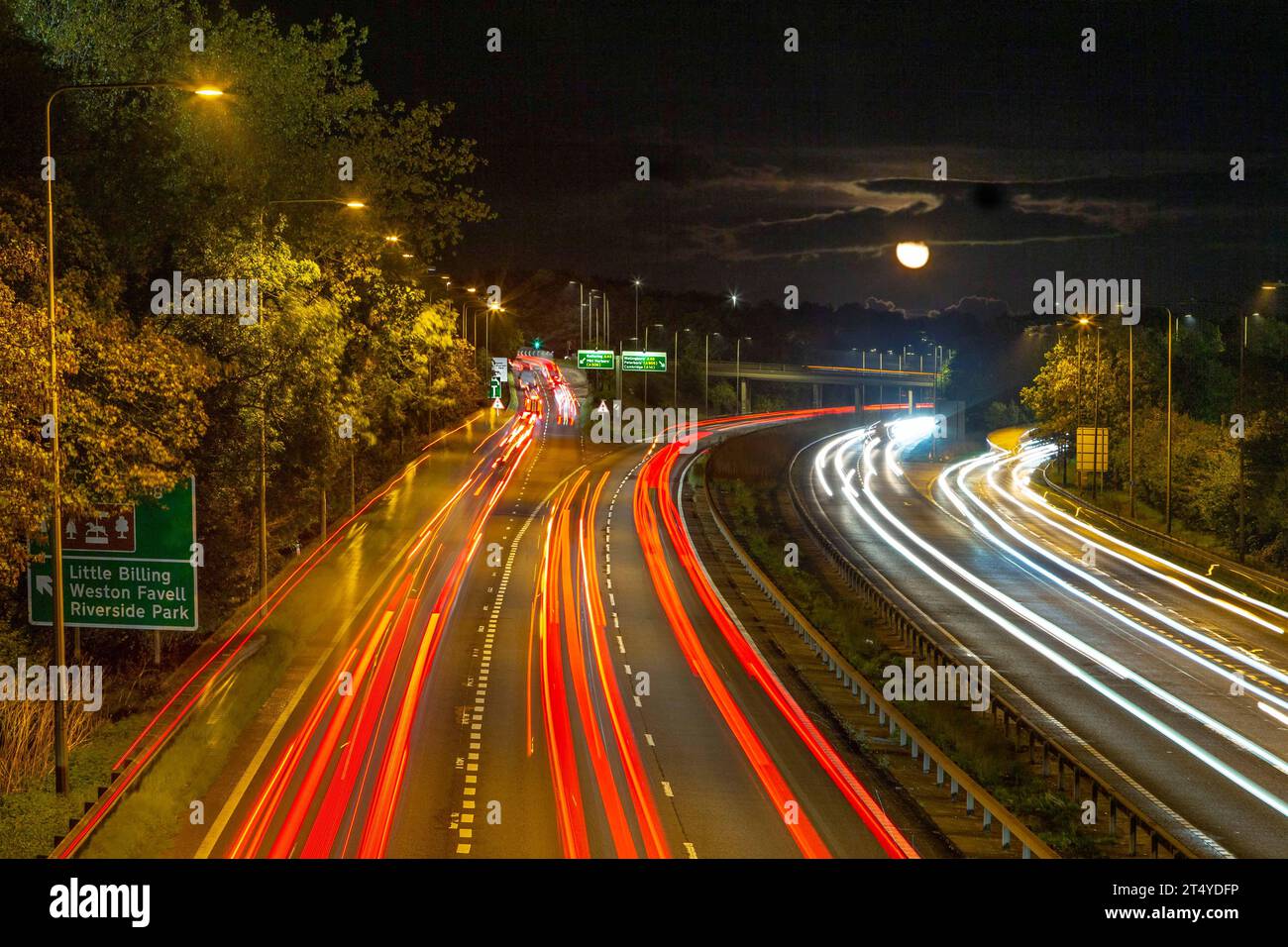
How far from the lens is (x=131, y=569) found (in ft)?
68.9

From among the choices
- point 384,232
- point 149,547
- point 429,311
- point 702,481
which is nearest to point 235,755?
point 149,547

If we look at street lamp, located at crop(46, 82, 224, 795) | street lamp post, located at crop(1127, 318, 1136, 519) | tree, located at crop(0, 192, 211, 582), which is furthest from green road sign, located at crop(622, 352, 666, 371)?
street lamp, located at crop(46, 82, 224, 795)

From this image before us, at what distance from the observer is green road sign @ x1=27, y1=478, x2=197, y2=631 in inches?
824

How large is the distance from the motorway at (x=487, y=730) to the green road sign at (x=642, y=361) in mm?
59755

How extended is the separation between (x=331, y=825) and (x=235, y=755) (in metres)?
4.54

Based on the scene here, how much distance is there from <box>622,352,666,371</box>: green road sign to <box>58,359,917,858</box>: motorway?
59755 mm

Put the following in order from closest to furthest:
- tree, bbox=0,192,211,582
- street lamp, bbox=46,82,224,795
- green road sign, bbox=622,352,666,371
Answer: street lamp, bbox=46,82,224,795 → tree, bbox=0,192,211,582 → green road sign, bbox=622,352,666,371

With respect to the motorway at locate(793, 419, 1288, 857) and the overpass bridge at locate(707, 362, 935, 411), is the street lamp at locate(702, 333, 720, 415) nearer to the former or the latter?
the overpass bridge at locate(707, 362, 935, 411)

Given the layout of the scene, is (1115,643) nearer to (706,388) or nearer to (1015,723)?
(1015,723)

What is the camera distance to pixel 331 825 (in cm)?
1659

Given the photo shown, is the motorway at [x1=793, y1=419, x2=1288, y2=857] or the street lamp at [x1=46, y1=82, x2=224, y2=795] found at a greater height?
the street lamp at [x1=46, y1=82, x2=224, y2=795]

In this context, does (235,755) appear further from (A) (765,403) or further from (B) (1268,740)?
(A) (765,403)

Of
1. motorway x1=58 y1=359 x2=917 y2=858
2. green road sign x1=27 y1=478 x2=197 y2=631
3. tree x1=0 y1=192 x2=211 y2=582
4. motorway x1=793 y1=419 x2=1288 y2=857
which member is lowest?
motorway x1=793 y1=419 x2=1288 y2=857

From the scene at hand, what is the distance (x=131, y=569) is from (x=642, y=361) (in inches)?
3302
